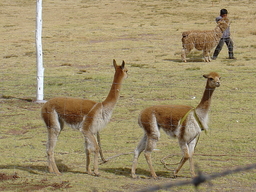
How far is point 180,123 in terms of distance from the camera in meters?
6.62

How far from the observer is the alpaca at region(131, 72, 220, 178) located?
261 inches

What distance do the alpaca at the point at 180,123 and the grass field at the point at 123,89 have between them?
415 mm

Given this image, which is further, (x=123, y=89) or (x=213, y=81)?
(x=123, y=89)

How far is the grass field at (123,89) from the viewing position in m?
6.98

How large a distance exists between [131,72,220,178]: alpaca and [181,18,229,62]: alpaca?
9575 mm

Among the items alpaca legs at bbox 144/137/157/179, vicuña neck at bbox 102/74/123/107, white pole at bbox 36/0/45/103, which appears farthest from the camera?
white pole at bbox 36/0/45/103

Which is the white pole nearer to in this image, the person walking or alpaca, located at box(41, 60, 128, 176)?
alpaca, located at box(41, 60, 128, 176)

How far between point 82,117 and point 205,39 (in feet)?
32.9

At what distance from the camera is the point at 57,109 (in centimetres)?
705

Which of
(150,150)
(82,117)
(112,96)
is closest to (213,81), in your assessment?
(150,150)

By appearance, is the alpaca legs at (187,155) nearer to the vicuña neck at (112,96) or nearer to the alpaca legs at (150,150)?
the alpaca legs at (150,150)

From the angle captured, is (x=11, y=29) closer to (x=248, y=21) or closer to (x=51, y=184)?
(x=248, y=21)

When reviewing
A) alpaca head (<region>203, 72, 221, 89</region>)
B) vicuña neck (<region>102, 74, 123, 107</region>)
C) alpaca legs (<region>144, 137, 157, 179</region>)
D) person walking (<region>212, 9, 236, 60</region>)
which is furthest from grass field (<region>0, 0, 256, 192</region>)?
alpaca head (<region>203, 72, 221, 89</region>)

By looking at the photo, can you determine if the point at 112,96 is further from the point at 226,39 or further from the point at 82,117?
the point at 226,39
